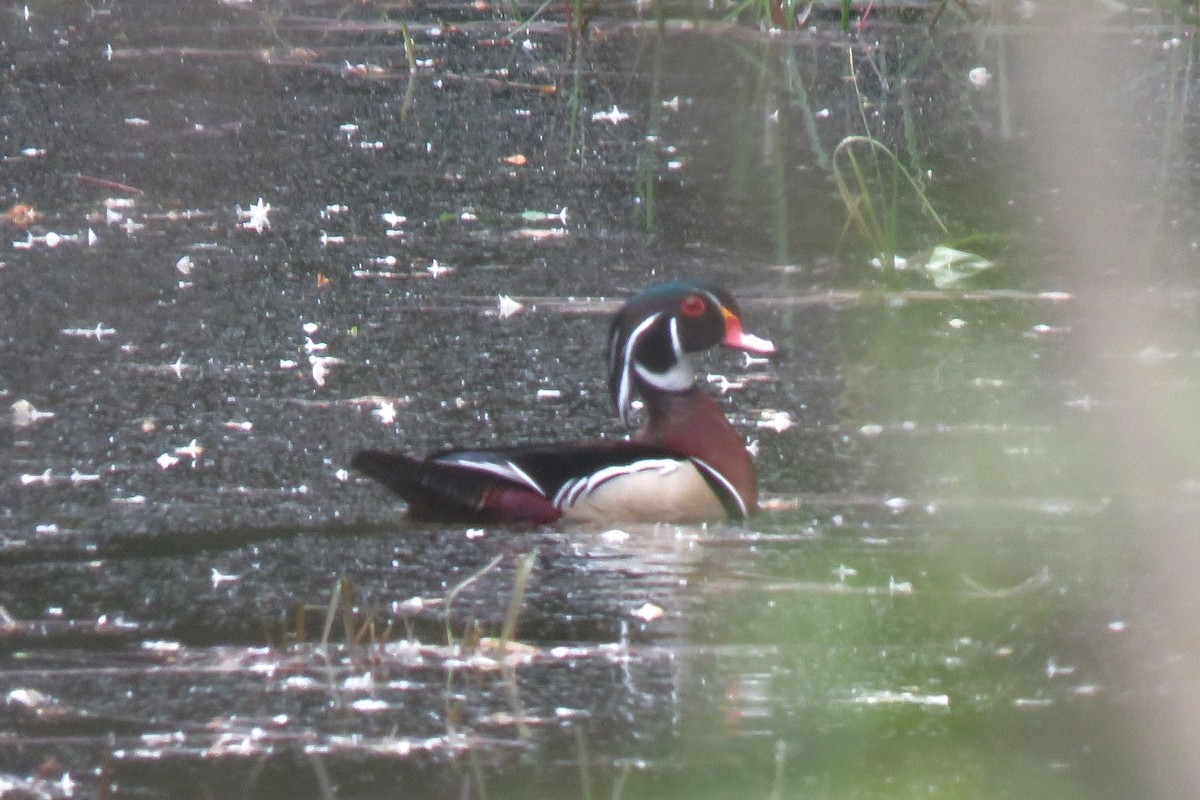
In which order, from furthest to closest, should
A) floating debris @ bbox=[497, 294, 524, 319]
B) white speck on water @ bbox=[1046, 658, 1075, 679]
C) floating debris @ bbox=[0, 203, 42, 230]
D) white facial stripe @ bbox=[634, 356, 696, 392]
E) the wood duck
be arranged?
floating debris @ bbox=[0, 203, 42, 230] < floating debris @ bbox=[497, 294, 524, 319] < white facial stripe @ bbox=[634, 356, 696, 392] < the wood duck < white speck on water @ bbox=[1046, 658, 1075, 679]

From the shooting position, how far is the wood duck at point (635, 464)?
449 centimetres

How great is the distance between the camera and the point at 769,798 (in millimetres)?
2895

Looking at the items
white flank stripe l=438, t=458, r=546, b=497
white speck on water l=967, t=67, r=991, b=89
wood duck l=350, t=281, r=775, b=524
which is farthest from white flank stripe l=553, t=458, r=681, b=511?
white speck on water l=967, t=67, r=991, b=89

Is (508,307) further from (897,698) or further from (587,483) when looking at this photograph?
(897,698)

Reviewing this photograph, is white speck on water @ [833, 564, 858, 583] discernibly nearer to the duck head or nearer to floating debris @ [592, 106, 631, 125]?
the duck head

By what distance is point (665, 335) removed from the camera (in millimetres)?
4945

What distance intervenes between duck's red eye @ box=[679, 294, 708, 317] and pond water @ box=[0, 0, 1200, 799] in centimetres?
38

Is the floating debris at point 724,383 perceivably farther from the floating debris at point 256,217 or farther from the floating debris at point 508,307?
the floating debris at point 256,217

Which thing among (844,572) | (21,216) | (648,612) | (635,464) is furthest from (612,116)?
(648,612)

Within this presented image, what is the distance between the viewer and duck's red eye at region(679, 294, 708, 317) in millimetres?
4980

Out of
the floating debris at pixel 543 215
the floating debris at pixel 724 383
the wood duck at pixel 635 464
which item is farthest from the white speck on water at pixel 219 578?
the floating debris at pixel 543 215

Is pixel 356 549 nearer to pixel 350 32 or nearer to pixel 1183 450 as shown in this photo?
pixel 1183 450

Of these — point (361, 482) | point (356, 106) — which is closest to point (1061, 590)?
point (361, 482)

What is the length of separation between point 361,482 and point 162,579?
764 millimetres
